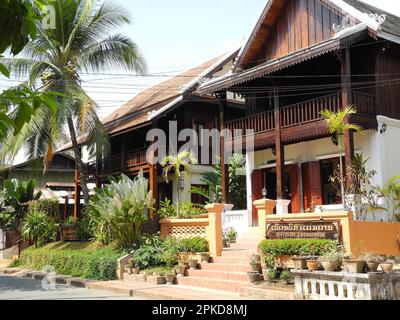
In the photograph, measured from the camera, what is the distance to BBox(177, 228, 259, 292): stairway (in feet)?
35.7

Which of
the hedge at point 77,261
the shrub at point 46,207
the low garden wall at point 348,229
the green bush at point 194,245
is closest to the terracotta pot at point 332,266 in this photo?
the low garden wall at point 348,229

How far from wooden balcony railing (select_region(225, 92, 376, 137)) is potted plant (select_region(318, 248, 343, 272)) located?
5347 millimetres

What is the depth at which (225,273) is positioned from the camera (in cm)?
1138

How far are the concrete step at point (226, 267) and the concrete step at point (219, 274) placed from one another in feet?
0.44

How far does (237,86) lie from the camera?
660 inches

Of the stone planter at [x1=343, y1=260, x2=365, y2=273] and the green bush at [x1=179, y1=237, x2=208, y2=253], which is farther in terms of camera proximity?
the green bush at [x1=179, y1=237, x2=208, y2=253]

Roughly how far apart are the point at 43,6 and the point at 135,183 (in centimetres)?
1250

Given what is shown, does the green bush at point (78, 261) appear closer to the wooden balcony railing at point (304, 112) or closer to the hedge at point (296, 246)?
the hedge at point (296, 246)

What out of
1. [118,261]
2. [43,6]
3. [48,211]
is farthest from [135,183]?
Answer: [43,6]

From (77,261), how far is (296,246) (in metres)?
7.97

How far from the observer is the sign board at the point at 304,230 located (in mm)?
10078

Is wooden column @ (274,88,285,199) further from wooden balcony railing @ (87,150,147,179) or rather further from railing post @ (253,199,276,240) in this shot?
wooden balcony railing @ (87,150,147,179)

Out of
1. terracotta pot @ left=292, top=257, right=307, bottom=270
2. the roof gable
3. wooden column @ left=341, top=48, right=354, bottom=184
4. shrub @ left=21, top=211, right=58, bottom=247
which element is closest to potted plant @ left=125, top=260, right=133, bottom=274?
terracotta pot @ left=292, top=257, right=307, bottom=270

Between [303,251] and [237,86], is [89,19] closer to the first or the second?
[237,86]
